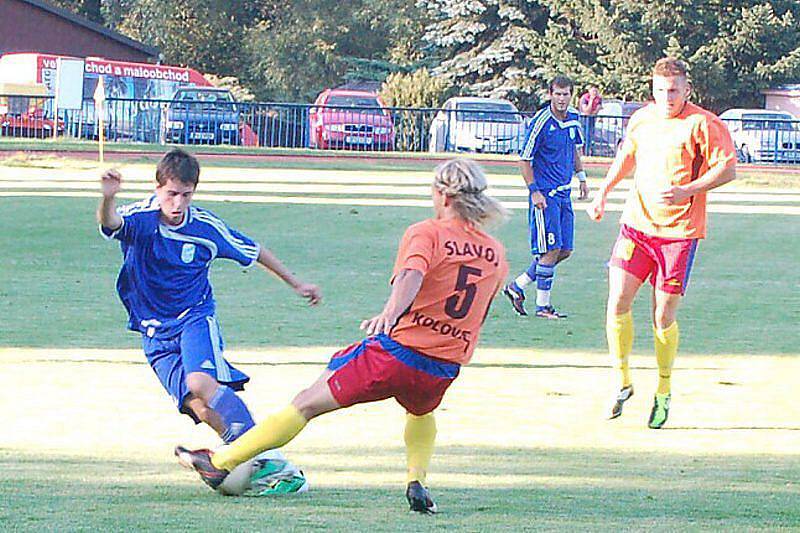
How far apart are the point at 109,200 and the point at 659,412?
3.41 meters

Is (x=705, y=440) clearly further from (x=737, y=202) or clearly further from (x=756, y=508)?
(x=737, y=202)

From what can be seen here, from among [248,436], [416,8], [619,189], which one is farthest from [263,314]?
[416,8]

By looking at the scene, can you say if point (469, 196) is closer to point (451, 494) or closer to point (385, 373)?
point (385, 373)

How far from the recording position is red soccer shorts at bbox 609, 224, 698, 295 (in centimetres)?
837

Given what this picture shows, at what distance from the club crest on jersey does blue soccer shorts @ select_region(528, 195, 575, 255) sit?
635 centimetres

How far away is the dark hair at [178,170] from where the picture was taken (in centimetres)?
643

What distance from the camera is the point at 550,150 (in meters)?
12.6

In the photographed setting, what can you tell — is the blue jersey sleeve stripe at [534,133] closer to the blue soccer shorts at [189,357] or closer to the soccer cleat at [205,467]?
the blue soccer shorts at [189,357]

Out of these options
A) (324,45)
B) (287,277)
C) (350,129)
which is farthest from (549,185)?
(324,45)

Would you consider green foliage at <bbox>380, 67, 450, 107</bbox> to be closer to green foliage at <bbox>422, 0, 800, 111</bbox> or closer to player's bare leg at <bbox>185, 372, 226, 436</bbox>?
green foliage at <bbox>422, 0, 800, 111</bbox>

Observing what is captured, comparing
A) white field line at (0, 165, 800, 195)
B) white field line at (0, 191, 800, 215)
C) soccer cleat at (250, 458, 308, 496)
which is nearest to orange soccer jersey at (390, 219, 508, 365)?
soccer cleat at (250, 458, 308, 496)

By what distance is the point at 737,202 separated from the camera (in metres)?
28.2

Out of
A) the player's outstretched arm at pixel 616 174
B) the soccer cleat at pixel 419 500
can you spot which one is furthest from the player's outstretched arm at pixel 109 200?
the player's outstretched arm at pixel 616 174

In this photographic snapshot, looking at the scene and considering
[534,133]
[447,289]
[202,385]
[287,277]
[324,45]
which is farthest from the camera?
[324,45]
